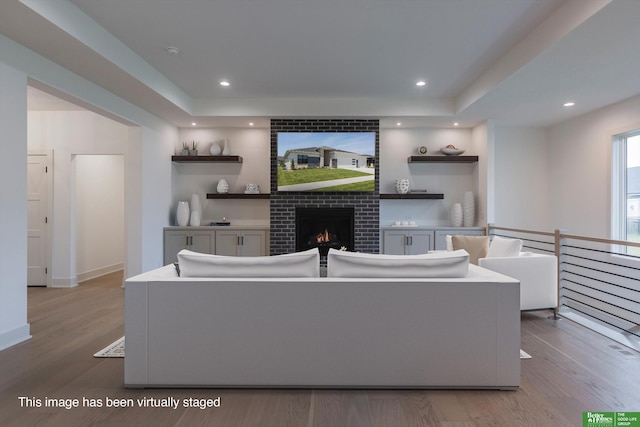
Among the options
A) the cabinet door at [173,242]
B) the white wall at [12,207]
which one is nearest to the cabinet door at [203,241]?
the cabinet door at [173,242]

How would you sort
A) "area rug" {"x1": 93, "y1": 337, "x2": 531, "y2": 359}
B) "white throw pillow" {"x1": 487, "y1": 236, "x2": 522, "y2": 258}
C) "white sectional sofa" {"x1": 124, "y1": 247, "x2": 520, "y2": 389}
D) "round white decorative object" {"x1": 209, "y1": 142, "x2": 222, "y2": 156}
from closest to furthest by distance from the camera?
"white sectional sofa" {"x1": 124, "y1": 247, "x2": 520, "y2": 389}, "area rug" {"x1": 93, "y1": 337, "x2": 531, "y2": 359}, "white throw pillow" {"x1": 487, "y1": 236, "x2": 522, "y2": 258}, "round white decorative object" {"x1": 209, "y1": 142, "x2": 222, "y2": 156}

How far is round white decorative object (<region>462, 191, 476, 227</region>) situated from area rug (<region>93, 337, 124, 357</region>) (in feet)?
17.1

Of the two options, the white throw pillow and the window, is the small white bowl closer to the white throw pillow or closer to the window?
the window

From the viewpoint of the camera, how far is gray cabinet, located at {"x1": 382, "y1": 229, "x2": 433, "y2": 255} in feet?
18.8

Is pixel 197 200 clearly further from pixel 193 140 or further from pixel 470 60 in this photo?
pixel 470 60

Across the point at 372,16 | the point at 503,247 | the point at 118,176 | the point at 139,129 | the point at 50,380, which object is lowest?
the point at 50,380

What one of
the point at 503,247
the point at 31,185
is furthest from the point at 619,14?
the point at 31,185

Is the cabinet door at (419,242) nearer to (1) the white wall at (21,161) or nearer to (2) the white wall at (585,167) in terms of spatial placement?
(2) the white wall at (585,167)

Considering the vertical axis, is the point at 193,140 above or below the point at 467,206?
above

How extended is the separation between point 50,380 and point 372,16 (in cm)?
369

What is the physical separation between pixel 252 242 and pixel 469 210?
3.70 meters

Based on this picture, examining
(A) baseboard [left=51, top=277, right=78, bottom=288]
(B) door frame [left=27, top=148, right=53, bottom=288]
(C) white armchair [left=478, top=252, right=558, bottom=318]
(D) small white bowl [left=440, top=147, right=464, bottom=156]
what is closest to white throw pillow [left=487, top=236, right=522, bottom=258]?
(C) white armchair [left=478, top=252, right=558, bottom=318]

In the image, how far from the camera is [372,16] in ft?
10.1

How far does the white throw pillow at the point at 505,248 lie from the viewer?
3697 millimetres
